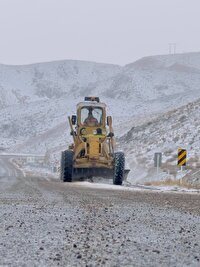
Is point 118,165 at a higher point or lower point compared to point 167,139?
lower

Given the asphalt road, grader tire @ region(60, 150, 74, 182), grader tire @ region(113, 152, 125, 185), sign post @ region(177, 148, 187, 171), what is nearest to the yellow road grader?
grader tire @ region(60, 150, 74, 182)

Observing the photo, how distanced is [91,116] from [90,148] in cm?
153

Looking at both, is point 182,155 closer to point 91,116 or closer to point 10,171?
point 91,116

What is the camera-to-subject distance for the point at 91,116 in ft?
92.3

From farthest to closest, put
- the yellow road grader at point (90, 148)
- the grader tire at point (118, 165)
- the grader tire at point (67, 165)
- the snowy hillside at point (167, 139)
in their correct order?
the snowy hillside at point (167, 139)
the yellow road grader at point (90, 148)
the grader tire at point (67, 165)
the grader tire at point (118, 165)

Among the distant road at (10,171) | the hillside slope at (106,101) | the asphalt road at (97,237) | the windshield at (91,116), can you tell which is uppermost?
the hillside slope at (106,101)

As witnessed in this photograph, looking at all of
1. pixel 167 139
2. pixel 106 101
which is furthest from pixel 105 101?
pixel 167 139

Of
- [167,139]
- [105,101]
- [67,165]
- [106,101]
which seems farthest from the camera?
[106,101]

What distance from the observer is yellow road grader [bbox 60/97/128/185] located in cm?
2748

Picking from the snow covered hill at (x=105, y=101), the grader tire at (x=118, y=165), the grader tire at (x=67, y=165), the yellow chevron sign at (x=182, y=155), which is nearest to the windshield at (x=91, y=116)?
the grader tire at (x=67, y=165)

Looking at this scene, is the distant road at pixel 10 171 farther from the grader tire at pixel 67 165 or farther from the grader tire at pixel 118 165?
the grader tire at pixel 118 165

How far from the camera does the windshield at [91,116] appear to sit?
28.0 meters

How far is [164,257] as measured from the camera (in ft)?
18.2

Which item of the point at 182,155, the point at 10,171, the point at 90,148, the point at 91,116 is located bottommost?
the point at 10,171
